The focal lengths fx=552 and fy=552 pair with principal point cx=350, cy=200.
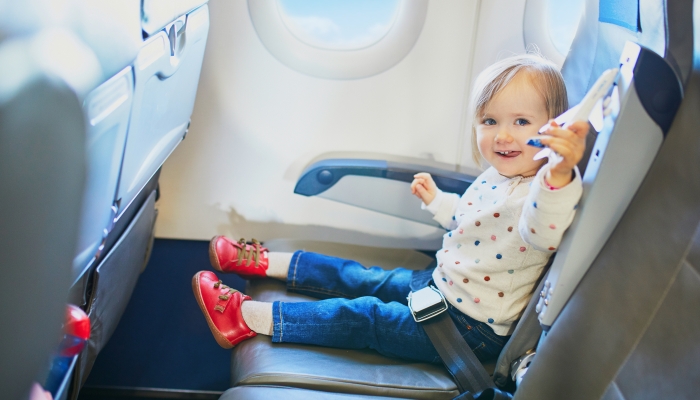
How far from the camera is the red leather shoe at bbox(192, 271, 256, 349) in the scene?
3.98 ft

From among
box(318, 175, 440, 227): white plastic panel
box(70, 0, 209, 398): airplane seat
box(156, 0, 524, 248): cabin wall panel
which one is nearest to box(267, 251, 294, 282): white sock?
box(318, 175, 440, 227): white plastic panel

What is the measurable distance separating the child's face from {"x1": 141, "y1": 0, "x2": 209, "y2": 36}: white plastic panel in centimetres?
66

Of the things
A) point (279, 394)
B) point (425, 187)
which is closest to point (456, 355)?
point (279, 394)

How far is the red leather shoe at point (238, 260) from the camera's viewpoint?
4.73 feet

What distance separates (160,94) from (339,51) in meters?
0.72

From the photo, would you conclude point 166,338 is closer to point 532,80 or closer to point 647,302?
point 532,80

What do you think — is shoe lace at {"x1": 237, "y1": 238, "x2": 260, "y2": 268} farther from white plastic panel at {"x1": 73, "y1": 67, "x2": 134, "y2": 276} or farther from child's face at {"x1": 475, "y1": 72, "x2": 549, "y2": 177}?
child's face at {"x1": 475, "y1": 72, "x2": 549, "y2": 177}

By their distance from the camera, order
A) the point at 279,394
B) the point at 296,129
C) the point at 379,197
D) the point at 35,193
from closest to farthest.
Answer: the point at 35,193 < the point at 279,394 < the point at 379,197 < the point at 296,129

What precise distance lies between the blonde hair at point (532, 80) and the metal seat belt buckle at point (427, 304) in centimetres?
41

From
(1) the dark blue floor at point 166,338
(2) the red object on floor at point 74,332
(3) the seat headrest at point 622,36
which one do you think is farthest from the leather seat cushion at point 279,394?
(3) the seat headrest at point 622,36

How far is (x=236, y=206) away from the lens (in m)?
1.97

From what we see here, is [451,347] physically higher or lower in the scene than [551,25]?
lower

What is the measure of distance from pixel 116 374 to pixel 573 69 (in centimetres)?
144

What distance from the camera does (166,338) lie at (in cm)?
172
